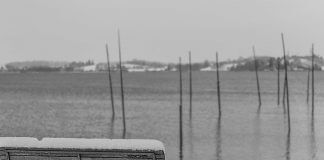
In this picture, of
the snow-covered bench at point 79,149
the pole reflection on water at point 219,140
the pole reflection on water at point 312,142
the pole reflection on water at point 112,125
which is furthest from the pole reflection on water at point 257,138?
the snow-covered bench at point 79,149

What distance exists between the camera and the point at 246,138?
3409cm

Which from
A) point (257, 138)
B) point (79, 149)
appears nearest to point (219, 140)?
point (257, 138)

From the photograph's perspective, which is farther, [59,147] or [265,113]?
[265,113]

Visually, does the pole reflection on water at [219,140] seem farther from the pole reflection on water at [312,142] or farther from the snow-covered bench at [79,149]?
the snow-covered bench at [79,149]

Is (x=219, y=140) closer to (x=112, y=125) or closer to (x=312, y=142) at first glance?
(x=312, y=142)

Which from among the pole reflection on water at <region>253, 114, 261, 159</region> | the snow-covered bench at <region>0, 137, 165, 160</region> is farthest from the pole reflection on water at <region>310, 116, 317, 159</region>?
the snow-covered bench at <region>0, 137, 165, 160</region>

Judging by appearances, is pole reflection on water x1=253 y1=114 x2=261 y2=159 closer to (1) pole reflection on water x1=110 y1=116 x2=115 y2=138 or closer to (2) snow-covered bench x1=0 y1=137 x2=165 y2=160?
(1) pole reflection on water x1=110 y1=116 x2=115 y2=138

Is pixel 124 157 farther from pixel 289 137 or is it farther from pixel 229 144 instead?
pixel 289 137

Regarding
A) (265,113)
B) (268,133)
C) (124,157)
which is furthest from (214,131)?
(124,157)

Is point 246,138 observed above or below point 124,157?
below

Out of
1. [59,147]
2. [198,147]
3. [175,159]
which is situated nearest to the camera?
[59,147]

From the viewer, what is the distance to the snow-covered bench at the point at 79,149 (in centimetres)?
837

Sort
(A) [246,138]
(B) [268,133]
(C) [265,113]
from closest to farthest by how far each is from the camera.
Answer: (A) [246,138] < (B) [268,133] < (C) [265,113]

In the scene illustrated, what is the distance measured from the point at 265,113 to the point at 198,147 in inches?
1093
